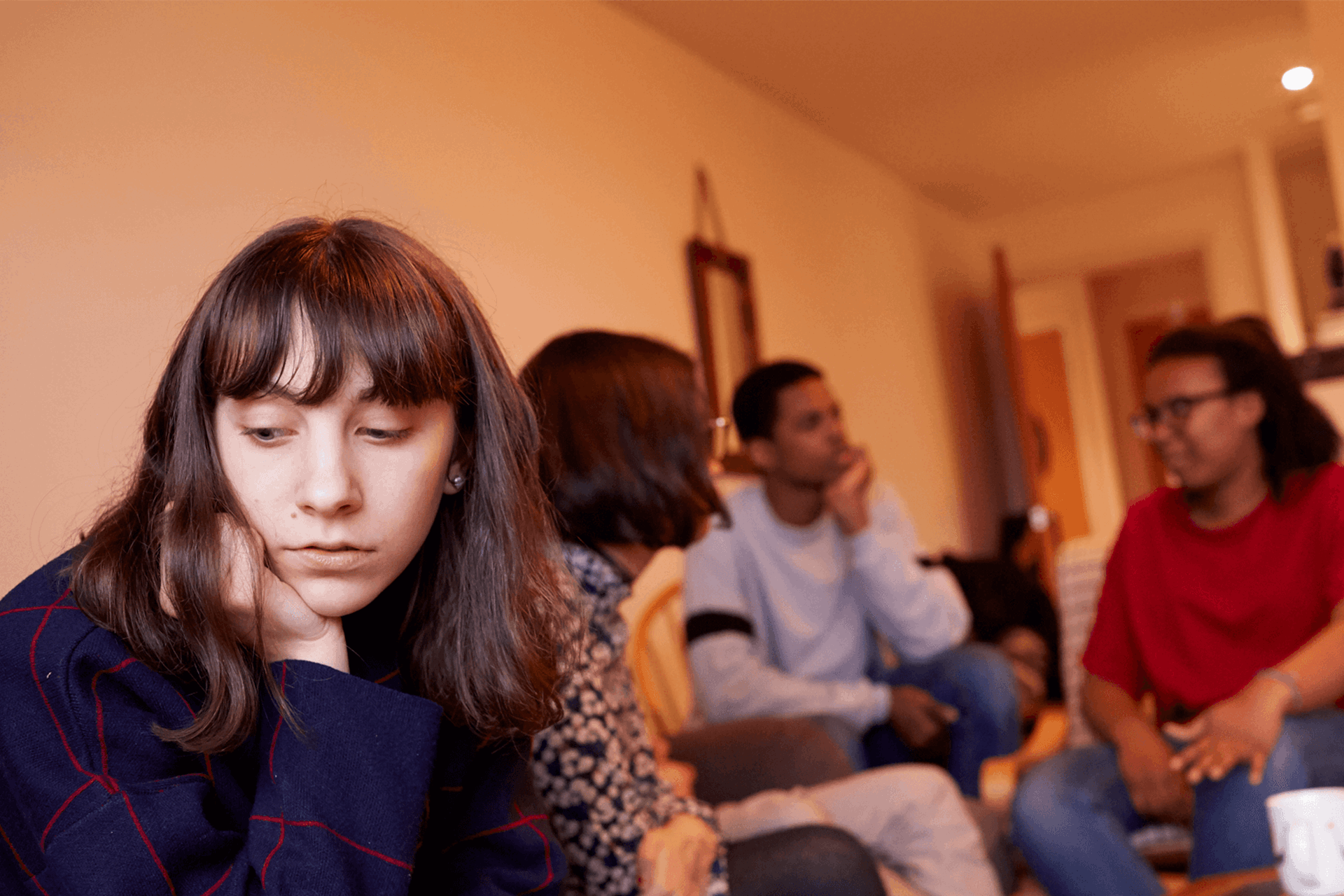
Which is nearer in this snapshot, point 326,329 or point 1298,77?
point 326,329

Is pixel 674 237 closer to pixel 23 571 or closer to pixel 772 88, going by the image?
pixel 772 88

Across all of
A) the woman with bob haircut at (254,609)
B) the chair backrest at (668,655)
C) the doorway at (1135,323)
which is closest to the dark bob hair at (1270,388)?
the chair backrest at (668,655)

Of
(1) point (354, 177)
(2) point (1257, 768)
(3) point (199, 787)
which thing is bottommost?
(2) point (1257, 768)

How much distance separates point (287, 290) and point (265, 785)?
36cm

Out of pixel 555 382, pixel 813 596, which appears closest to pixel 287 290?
pixel 555 382

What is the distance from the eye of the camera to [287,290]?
0.83 m

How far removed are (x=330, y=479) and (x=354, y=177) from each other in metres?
1.50

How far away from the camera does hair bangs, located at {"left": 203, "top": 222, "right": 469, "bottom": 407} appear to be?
31.9 inches

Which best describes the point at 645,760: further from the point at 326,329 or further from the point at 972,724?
the point at 972,724

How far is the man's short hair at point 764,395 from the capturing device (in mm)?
2809

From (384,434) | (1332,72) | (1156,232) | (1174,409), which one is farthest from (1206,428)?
(1156,232)

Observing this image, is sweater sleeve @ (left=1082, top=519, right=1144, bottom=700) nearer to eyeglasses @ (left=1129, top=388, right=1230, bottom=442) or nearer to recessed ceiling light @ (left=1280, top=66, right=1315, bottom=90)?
eyeglasses @ (left=1129, top=388, right=1230, bottom=442)

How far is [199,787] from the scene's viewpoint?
2.61ft

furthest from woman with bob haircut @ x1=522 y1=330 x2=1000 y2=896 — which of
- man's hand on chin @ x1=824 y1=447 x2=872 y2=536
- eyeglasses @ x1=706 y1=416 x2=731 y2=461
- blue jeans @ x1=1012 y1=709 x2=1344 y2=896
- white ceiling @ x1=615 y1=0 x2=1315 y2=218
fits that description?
white ceiling @ x1=615 y1=0 x2=1315 y2=218
